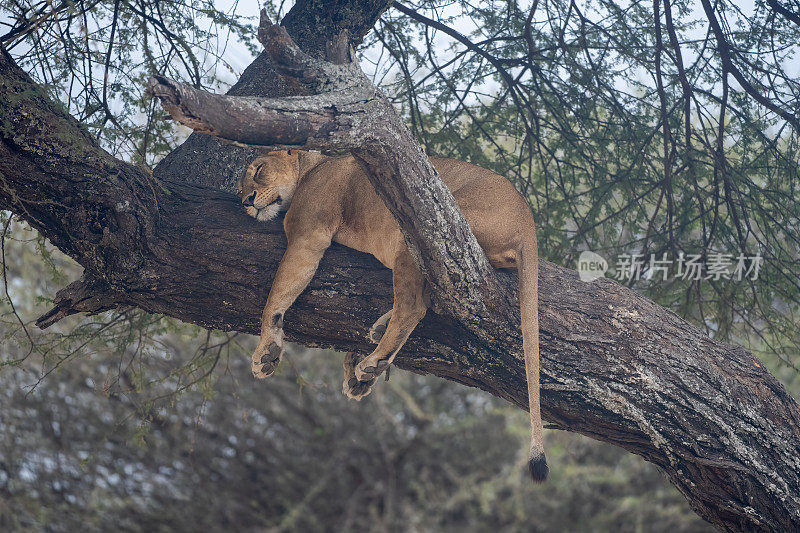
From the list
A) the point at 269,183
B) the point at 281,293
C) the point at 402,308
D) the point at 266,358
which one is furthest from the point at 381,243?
the point at 269,183

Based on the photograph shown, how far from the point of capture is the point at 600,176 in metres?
4.46

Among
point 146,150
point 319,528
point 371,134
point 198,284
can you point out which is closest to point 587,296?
point 371,134

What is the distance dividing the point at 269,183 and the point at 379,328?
0.96 meters

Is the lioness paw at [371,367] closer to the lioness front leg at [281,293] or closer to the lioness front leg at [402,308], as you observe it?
the lioness front leg at [402,308]

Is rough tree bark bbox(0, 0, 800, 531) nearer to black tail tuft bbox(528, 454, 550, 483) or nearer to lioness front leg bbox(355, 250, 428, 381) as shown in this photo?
lioness front leg bbox(355, 250, 428, 381)

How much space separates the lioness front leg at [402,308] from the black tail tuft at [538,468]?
2.14 ft

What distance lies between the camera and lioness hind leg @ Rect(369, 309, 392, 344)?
2969 mm

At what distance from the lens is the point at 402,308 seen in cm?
285

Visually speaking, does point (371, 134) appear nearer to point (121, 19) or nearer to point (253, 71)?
point (253, 71)

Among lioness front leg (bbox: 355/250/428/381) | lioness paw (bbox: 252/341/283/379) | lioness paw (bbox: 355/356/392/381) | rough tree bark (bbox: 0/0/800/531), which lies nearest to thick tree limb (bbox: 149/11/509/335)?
lioness front leg (bbox: 355/250/428/381)

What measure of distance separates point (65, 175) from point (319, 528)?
6.91m

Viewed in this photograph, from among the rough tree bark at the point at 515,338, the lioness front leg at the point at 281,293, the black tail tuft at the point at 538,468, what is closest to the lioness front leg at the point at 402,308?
the rough tree bark at the point at 515,338

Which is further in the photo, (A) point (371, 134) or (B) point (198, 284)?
(B) point (198, 284)

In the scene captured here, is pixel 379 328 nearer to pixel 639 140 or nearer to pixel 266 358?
pixel 266 358
